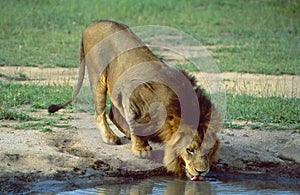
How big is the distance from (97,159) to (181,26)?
7.55 meters

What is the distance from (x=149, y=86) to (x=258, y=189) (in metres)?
1.16

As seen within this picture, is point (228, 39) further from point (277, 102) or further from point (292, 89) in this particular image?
point (277, 102)

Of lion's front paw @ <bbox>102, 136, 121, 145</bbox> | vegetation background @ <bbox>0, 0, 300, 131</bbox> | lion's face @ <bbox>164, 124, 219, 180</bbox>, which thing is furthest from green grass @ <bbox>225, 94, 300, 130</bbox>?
lion's face @ <bbox>164, 124, 219, 180</bbox>

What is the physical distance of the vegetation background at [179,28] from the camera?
25.1 feet

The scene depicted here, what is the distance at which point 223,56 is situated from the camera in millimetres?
11016

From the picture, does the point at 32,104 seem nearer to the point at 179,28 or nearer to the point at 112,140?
the point at 112,140

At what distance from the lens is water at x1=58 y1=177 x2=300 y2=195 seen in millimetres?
5590

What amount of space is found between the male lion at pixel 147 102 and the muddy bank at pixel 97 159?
19 centimetres

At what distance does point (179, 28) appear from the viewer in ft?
43.0

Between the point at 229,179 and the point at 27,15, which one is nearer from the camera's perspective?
the point at 229,179

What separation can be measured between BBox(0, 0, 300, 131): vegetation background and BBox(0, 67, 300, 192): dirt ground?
1.03 ft

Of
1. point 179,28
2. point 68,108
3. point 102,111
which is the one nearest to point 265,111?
point 102,111

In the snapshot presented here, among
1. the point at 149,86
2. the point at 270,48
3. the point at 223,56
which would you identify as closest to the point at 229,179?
the point at 149,86

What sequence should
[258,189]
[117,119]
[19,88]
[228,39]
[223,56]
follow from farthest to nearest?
[228,39]
[223,56]
[19,88]
[117,119]
[258,189]
